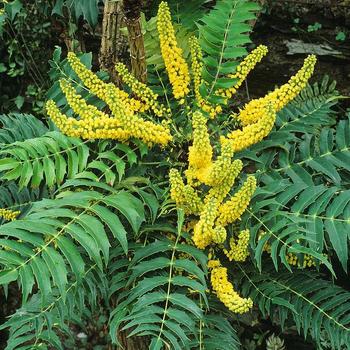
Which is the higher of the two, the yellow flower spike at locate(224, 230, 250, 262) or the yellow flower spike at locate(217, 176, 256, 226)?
the yellow flower spike at locate(217, 176, 256, 226)

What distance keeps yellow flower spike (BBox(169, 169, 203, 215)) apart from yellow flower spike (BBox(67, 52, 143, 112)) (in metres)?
0.42

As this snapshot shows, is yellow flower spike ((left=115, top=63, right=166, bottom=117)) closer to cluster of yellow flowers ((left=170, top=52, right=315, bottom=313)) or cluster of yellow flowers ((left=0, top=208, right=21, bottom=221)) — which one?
cluster of yellow flowers ((left=170, top=52, right=315, bottom=313))

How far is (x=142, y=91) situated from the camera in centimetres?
217

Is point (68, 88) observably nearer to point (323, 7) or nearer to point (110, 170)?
point (110, 170)

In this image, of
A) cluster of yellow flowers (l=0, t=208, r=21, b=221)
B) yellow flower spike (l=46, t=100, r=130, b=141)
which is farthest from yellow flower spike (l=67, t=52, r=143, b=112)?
cluster of yellow flowers (l=0, t=208, r=21, b=221)

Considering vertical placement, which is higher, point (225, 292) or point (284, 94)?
point (284, 94)

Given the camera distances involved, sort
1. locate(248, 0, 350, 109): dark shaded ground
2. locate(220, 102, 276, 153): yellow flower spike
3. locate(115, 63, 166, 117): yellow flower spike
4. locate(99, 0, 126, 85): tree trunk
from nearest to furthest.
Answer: locate(220, 102, 276, 153): yellow flower spike → locate(115, 63, 166, 117): yellow flower spike → locate(99, 0, 126, 85): tree trunk → locate(248, 0, 350, 109): dark shaded ground

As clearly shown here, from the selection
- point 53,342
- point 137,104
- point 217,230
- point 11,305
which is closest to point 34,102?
point 11,305

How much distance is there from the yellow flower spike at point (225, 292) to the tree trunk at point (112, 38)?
899 mm

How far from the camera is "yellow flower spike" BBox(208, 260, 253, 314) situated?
1.78 meters

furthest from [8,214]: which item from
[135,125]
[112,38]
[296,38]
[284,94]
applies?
[296,38]

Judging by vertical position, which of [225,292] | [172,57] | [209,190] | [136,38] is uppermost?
[136,38]

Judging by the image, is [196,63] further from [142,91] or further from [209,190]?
[209,190]

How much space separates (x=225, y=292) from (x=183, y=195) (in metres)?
0.34
